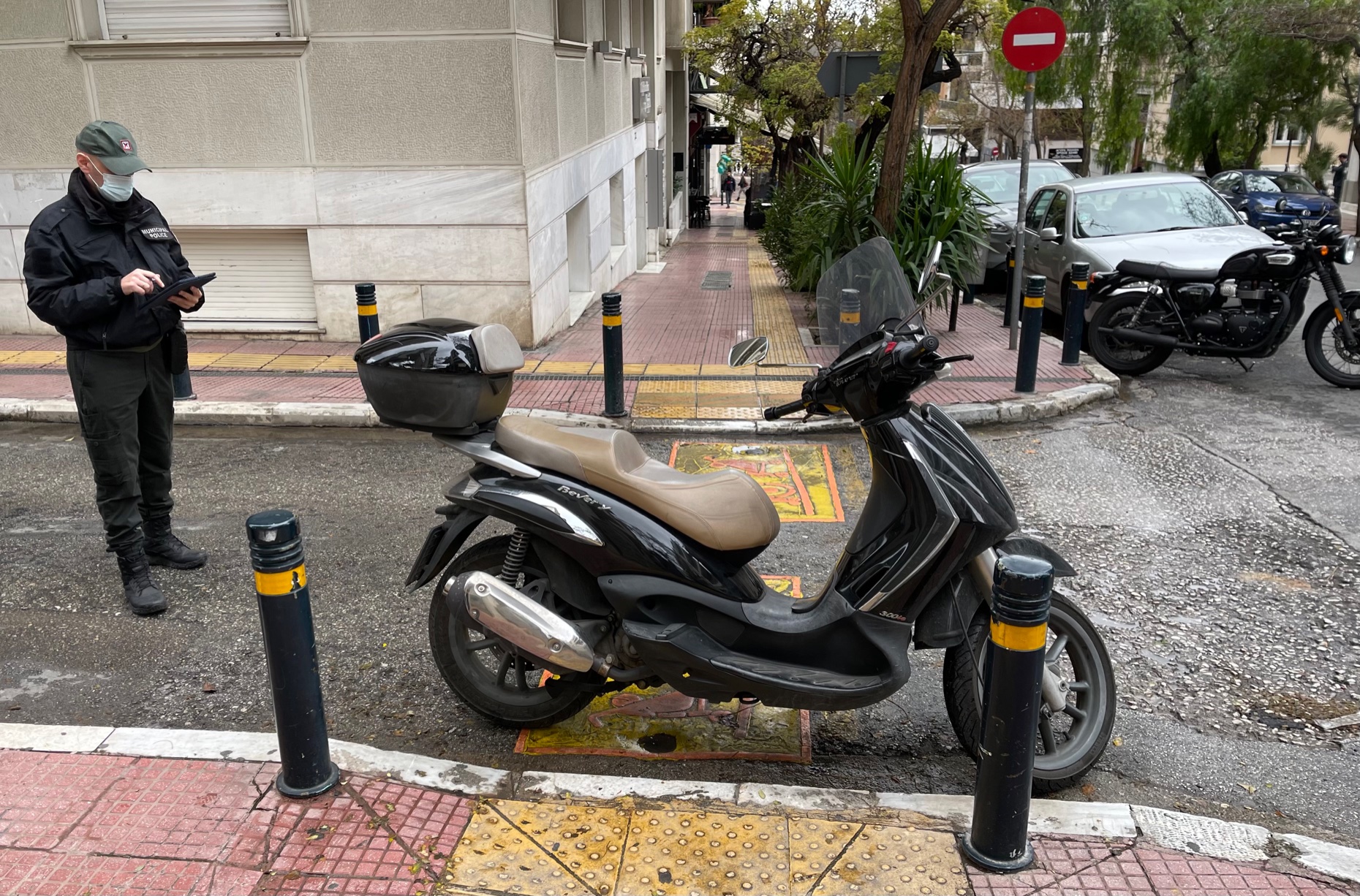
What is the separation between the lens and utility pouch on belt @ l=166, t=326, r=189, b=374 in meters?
4.93

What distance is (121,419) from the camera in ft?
15.8

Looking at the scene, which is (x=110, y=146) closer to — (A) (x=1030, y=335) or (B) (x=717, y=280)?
(A) (x=1030, y=335)

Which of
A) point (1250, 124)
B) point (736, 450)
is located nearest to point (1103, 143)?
point (1250, 124)

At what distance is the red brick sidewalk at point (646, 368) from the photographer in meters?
8.42

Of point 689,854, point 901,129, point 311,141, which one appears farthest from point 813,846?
point 311,141

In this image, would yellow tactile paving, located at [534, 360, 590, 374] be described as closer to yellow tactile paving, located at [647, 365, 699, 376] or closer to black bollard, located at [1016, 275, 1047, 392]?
yellow tactile paving, located at [647, 365, 699, 376]

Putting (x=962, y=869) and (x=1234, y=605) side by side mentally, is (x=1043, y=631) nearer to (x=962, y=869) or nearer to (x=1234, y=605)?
(x=962, y=869)

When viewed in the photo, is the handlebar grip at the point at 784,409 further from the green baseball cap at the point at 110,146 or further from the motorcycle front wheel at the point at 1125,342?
the motorcycle front wheel at the point at 1125,342

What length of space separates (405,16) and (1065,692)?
28.5 feet

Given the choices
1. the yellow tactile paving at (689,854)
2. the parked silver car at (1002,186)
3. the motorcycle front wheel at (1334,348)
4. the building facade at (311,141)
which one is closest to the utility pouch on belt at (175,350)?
the yellow tactile paving at (689,854)

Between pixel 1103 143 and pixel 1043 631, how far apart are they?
35083mm

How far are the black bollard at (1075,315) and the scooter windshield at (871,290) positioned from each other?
19.4 ft

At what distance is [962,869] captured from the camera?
3.02 metres

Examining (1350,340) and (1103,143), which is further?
(1103,143)
